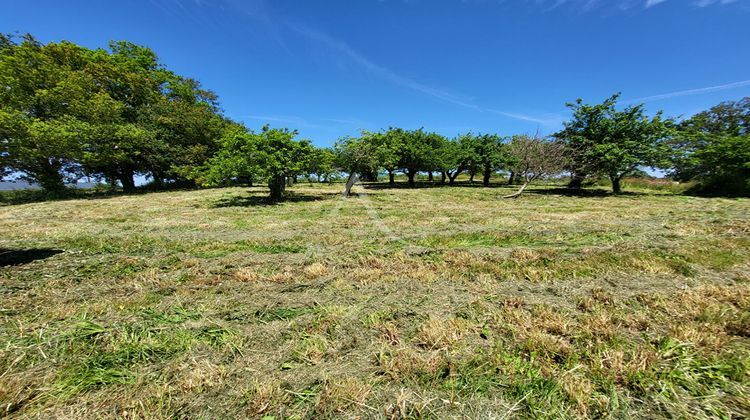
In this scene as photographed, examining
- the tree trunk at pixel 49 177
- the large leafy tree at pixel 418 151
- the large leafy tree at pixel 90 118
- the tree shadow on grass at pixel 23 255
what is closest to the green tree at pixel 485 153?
the large leafy tree at pixel 418 151

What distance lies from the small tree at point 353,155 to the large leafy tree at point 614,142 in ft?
56.1

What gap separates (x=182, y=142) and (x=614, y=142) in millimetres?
42405

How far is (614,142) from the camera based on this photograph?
24.4 m

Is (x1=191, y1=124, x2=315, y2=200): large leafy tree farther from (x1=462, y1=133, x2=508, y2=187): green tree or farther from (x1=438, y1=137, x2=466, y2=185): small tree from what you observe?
(x1=462, y1=133, x2=508, y2=187): green tree

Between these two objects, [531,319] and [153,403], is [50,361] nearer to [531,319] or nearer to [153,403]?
[153,403]

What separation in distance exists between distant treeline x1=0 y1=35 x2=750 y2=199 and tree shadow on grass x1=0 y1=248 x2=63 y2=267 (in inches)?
431

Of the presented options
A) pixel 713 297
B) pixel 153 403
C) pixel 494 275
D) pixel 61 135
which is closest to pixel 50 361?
pixel 153 403

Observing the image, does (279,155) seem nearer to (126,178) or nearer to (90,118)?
(90,118)

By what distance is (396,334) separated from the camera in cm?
351

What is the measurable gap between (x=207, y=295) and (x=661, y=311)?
Answer: 6860 mm

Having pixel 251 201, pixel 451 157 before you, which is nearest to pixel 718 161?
pixel 451 157

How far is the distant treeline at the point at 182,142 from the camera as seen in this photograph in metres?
19.0

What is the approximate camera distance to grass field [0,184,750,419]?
2.46 meters

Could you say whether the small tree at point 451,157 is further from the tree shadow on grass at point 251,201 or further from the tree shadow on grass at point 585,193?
the tree shadow on grass at point 251,201
